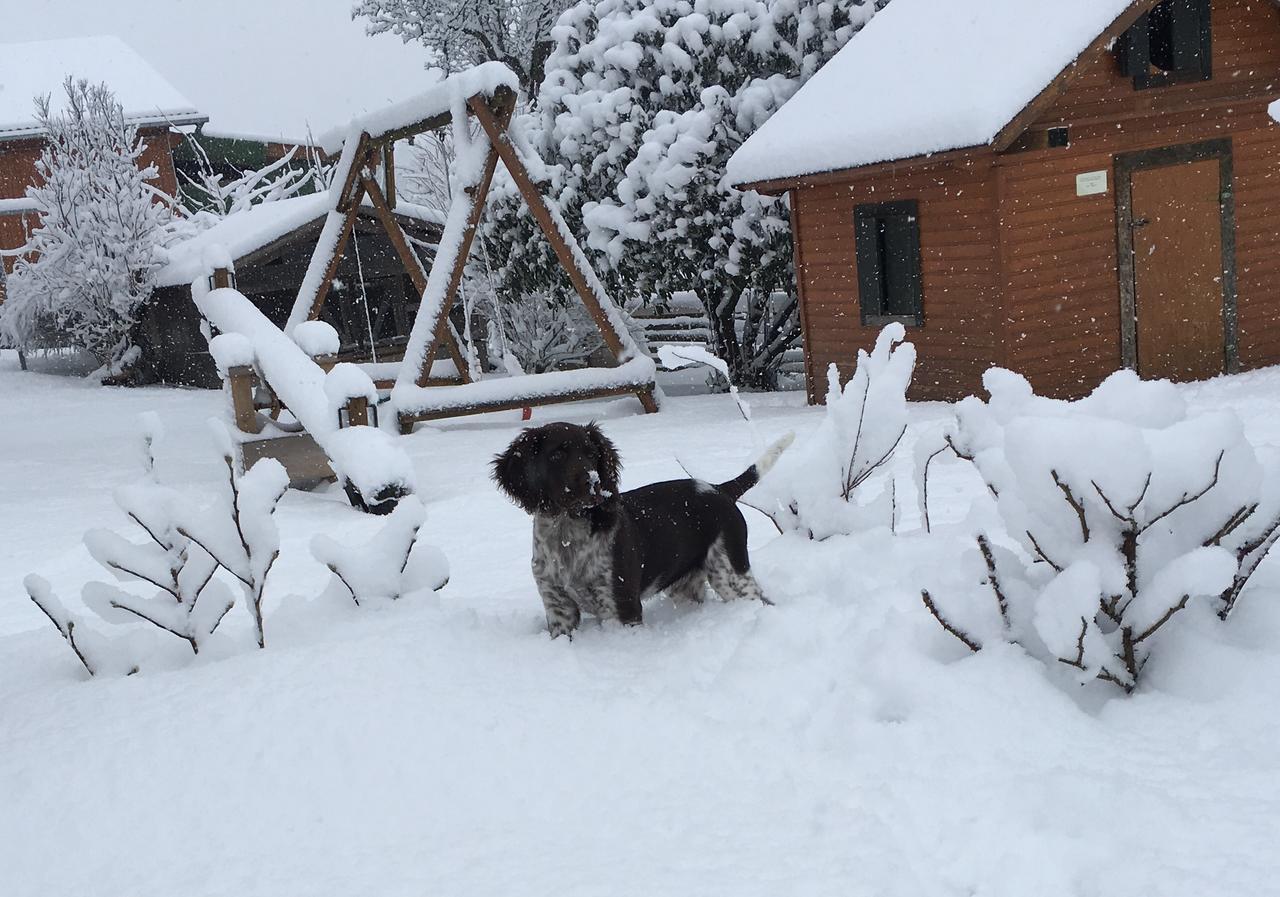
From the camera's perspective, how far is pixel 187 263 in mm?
20500

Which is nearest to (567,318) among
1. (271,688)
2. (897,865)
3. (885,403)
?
(885,403)

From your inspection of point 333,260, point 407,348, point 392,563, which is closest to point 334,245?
point 333,260

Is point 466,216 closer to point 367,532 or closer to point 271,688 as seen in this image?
point 367,532

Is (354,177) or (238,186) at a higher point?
(238,186)

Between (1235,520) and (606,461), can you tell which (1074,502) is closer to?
(1235,520)

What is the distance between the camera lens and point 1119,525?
3203mm

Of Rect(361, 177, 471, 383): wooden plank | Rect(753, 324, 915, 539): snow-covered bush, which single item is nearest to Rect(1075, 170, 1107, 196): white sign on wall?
Rect(753, 324, 915, 539): snow-covered bush

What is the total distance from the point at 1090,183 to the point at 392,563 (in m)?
9.26

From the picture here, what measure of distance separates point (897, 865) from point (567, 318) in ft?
57.8

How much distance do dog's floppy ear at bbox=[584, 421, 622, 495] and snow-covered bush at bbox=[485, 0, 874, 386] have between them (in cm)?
1000

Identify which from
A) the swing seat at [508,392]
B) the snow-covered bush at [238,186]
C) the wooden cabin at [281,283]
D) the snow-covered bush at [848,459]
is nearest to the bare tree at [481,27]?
the snow-covered bush at [238,186]

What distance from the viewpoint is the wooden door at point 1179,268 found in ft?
38.1

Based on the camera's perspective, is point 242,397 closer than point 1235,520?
No

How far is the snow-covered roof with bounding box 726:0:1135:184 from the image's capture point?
10492 mm
